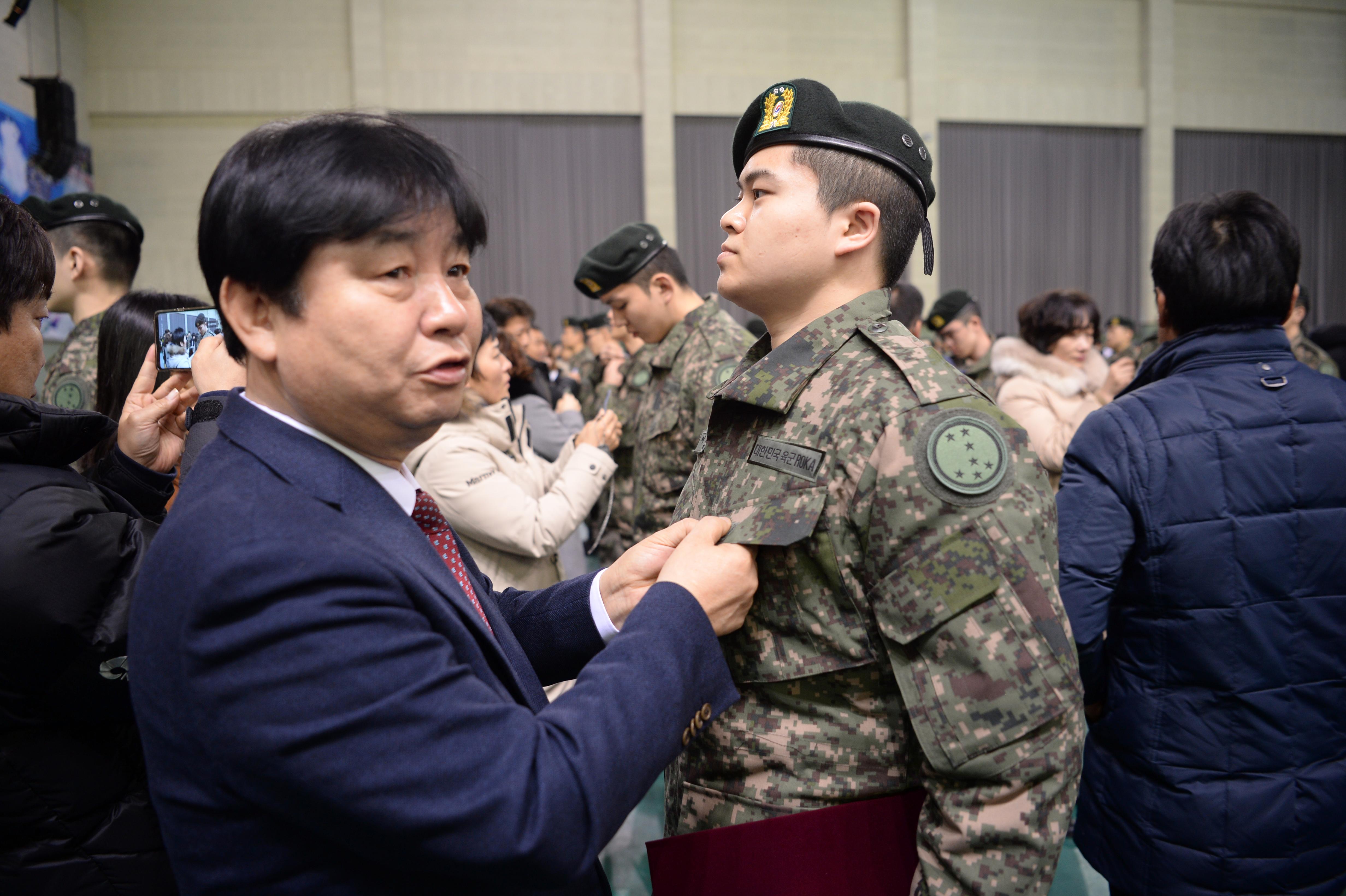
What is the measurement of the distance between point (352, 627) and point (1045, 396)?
3.16 meters

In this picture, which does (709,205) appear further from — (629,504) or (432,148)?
(432,148)

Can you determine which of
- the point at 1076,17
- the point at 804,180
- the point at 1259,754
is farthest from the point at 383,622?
the point at 1076,17

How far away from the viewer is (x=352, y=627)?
2.39 feet

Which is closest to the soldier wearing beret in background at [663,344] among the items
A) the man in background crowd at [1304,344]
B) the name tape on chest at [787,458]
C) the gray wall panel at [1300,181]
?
the name tape on chest at [787,458]

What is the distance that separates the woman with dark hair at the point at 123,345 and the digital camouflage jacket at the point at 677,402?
155 centimetres

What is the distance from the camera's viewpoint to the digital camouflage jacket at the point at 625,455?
3.68m

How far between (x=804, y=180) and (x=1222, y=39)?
15272mm

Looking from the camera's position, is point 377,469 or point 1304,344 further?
point 1304,344

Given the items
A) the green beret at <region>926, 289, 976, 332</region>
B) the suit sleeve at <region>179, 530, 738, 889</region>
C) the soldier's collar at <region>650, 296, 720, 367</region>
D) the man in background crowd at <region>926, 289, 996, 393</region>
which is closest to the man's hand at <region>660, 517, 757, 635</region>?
the suit sleeve at <region>179, 530, 738, 889</region>

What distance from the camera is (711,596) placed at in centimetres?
100

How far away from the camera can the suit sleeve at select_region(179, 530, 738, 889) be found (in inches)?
27.7

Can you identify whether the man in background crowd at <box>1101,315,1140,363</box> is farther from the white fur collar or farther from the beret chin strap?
the beret chin strap

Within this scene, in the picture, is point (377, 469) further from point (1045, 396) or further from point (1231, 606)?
point (1045, 396)

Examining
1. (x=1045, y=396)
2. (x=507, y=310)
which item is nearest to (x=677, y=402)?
(x=1045, y=396)
